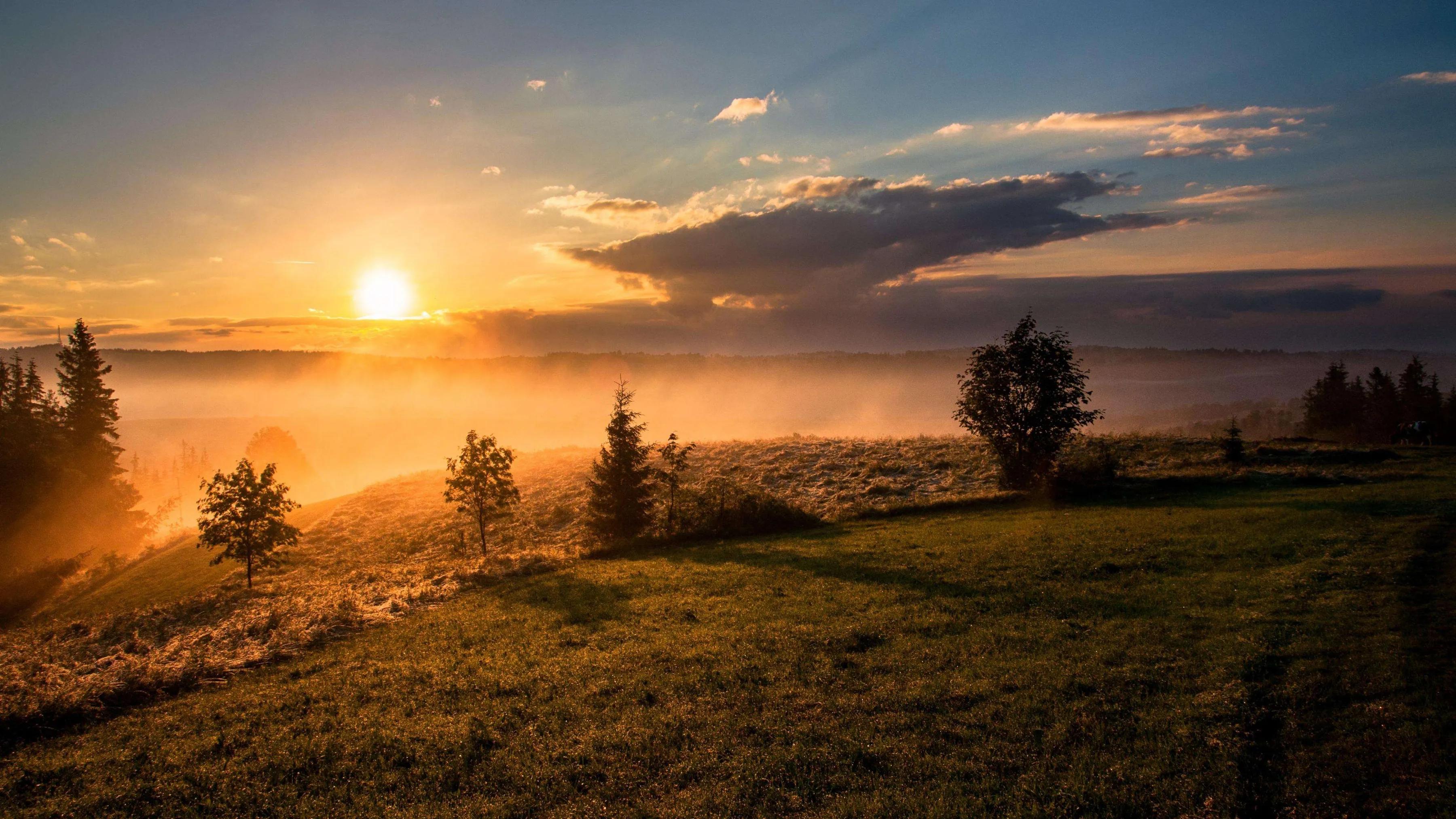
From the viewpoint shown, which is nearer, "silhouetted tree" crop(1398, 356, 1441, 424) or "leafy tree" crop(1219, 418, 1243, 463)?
"leafy tree" crop(1219, 418, 1243, 463)

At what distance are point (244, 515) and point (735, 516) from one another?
2940 centimetres

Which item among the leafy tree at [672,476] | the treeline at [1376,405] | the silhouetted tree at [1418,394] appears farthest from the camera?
the treeline at [1376,405]

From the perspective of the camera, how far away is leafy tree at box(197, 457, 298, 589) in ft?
121

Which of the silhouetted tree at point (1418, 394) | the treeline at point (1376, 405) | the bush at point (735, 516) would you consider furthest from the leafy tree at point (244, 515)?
the silhouetted tree at point (1418, 394)

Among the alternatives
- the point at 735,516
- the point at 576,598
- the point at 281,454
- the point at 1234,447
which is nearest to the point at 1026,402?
the point at 1234,447

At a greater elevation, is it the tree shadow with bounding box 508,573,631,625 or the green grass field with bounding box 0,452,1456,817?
the green grass field with bounding box 0,452,1456,817

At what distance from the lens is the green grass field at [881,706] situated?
10.5m

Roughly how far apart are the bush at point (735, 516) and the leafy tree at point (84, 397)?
226 ft

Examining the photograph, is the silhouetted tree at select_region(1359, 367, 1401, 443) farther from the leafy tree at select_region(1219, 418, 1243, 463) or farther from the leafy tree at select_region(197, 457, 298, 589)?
the leafy tree at select_region(197, 457, 298, 589)

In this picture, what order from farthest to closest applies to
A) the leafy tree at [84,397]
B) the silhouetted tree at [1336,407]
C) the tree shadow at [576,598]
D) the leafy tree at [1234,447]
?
the silhouetted tree at [1336,407] → the leafy tree at [84,397] → the leafy tree at [1234,447] → the tree shadow at [576,598]

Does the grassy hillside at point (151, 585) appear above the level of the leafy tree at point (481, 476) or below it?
below

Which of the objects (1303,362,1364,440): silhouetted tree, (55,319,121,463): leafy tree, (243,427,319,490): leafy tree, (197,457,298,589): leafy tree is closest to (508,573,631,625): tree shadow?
(197,457,298,589): leafy tree

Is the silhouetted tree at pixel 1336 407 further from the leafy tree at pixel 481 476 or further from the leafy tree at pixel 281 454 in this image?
the leafy tree at pixel 281 454

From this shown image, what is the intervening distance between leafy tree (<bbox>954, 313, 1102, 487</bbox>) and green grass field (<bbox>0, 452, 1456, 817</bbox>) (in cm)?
1652
